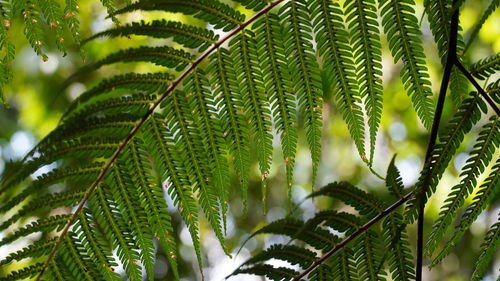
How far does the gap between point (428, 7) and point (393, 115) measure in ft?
14.7

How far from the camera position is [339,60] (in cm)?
113

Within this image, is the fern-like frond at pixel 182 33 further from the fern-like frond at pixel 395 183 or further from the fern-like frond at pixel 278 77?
the fern-like frond at pixel 395 183

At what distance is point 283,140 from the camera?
117 cm

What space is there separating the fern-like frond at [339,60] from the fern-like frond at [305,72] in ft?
0.08

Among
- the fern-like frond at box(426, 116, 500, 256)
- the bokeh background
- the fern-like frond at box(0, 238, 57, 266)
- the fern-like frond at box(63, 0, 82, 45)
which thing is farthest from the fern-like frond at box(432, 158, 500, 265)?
the bokeh background

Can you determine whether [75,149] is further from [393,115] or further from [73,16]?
[393,115]

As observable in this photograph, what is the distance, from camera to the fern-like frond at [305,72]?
1.13m

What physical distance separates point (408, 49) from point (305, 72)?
0.71 feet

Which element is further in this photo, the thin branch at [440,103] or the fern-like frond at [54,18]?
the fern-like frond at [54,18]

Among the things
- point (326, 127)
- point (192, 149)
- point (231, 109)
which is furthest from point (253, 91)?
point (326, 127)

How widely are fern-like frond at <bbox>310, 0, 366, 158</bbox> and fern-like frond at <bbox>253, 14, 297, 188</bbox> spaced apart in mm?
83

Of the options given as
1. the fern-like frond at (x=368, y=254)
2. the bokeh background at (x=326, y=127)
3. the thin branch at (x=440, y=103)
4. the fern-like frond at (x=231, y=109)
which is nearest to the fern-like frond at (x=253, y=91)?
the fern-like frond at (x=231, y=109)

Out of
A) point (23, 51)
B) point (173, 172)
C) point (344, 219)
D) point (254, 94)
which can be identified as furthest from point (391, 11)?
point (23, 51)

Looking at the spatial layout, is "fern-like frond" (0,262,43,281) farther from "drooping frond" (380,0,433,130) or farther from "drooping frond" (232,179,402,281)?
"drooping frond" (380,0,433,130)
